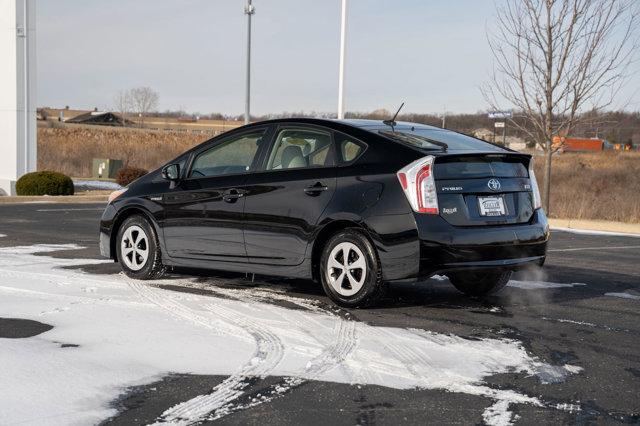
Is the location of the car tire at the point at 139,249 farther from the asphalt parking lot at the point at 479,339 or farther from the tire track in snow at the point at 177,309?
the asphalt parking lot at the point at 479,339

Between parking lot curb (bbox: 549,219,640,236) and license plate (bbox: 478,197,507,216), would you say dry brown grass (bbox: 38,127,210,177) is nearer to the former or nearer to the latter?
parking lot curb (bbox: 549,219,640,236)

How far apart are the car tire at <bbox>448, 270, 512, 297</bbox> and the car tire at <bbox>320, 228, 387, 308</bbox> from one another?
1.32m

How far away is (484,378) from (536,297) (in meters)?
3.31

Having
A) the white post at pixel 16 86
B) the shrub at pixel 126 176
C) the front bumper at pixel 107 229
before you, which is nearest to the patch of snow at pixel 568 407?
the front bumper at pixel 107 229

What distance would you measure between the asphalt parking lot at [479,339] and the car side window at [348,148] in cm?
131

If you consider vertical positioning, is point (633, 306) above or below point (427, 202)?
below

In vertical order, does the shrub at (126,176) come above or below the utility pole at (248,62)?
below

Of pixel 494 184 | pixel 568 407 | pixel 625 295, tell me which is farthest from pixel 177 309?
pixel 625 295

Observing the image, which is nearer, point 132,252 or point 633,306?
point 633,306

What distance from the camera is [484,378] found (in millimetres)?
5332

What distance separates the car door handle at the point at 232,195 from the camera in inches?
328

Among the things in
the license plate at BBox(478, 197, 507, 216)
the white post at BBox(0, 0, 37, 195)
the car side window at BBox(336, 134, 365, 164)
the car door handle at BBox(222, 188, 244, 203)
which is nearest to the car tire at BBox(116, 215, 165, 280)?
the car door handle at BBox(222, 188, 244, 203)

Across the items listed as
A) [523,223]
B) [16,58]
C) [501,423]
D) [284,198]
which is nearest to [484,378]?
[501,423]

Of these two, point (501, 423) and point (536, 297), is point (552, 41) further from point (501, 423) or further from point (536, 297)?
point (501, 423)
